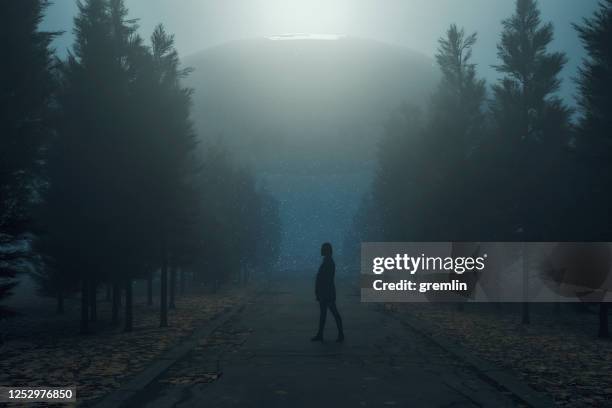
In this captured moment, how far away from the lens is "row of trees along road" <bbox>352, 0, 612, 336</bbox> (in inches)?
655

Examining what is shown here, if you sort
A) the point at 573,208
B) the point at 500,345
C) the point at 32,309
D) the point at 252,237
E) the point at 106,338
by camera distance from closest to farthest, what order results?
1. the point at 500,345
2. the point at 106,338
3. the point at 573,208
4. the point at 32,309
5. the point at 252,237

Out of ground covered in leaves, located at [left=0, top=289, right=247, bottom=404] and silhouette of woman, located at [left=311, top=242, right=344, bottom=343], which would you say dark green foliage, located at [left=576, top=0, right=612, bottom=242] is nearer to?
silhouette of woman, located at [left=311, top=242, right=344, bottom=343]

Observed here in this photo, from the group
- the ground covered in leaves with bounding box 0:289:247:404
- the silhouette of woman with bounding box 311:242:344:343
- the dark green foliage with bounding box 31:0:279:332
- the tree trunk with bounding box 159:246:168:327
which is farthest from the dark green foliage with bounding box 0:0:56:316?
the silhouette of woman with bounding box 311:242:344:343

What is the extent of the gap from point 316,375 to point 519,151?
16.2 meters

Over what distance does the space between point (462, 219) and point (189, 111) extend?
12.3 m

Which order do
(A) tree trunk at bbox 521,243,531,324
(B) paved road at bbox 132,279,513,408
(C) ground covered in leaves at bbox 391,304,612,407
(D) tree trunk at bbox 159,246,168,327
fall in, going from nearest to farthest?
(B) paved road at bbox 132,279,513,408 < (C) ground covered in leaves at bbox 391,304,612,407 < (D) tree trunk at bbox 159,246,168,327 < (A) tree trunk at bbox 521,243,531,324

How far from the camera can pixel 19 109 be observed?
17422 mm

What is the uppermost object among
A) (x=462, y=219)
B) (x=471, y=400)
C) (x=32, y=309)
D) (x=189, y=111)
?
(x=189, y=111)

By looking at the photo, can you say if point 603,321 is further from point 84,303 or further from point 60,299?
point 60,299

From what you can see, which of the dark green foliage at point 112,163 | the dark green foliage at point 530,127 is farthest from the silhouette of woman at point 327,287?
the dark green foliage at point 530,127

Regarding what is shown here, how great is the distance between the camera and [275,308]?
24656 mm

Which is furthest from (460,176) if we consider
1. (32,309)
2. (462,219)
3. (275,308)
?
(32,309)

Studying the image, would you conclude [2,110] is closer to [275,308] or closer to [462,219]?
A: [275,308]

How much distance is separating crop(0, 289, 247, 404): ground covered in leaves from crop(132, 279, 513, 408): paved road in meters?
0.87
